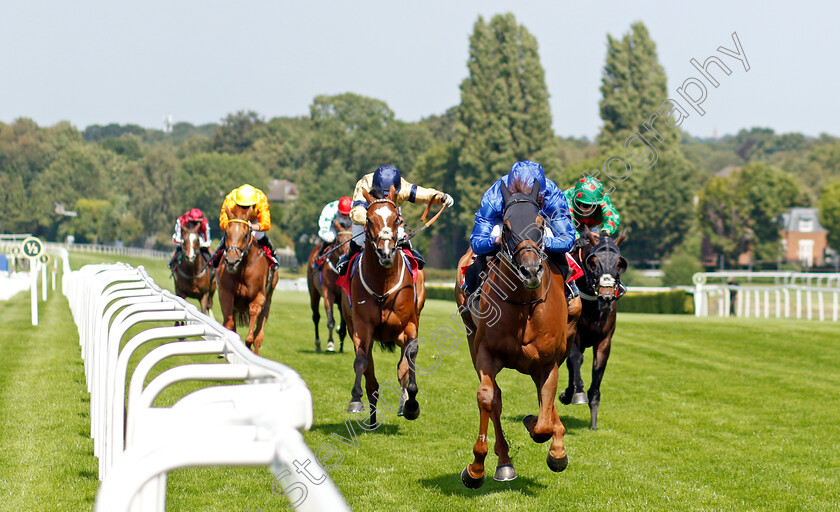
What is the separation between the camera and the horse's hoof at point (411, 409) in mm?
8133

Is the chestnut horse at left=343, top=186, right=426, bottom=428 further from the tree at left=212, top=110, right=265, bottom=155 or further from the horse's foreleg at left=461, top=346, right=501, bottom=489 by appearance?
the tree at left=212, top=110, right=265, bottom=155

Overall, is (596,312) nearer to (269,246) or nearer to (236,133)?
(269,246)

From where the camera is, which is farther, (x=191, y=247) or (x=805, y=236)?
(x=805, y=236)

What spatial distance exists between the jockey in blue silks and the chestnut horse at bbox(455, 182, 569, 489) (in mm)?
146

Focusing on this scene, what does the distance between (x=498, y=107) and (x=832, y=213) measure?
85.8ft

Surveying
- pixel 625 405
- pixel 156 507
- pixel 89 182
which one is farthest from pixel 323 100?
pixel 156 507

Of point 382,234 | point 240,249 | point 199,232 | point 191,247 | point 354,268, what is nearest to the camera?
point 382,234

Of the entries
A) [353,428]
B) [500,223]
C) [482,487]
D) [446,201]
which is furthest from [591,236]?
[482,487]

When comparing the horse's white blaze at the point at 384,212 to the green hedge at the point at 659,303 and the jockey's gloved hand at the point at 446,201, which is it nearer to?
the jockey's gloved hand at the point at 446,201

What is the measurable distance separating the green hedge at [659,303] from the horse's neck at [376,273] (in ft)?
73.0

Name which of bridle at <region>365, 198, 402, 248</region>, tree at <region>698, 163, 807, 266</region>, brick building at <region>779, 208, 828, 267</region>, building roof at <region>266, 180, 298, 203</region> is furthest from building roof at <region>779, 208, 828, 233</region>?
bridle at <region>365, 198, 402, 248</region>

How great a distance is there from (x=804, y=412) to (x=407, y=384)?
459 cm

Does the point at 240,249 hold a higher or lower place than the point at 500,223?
lower

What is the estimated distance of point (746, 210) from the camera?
201 feet
